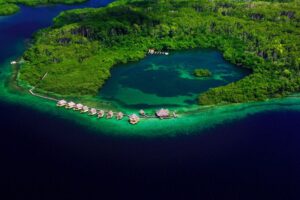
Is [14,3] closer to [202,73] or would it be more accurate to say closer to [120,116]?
[202,73]

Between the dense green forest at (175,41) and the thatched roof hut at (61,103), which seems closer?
the thatched roof hut at (61,103)

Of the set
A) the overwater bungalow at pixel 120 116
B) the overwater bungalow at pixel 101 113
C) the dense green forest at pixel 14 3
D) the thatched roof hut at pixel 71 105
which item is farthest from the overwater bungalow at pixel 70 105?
the dense green forest at pixel 14 3

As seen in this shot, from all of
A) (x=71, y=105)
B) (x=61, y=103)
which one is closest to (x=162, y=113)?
(x=71, y=105)

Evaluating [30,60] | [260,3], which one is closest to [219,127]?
[30,60]

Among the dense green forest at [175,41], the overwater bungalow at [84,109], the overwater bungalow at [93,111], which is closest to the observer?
the overwater bungalow at [93,111]

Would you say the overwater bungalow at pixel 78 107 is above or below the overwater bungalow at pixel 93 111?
above

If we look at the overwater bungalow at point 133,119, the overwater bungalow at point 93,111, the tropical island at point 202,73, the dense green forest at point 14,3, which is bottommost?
the overwater bungalow at point 133,119

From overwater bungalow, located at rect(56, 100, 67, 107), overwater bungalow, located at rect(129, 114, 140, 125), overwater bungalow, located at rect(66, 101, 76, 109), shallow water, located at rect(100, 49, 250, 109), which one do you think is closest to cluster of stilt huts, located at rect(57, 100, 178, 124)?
overwater bungalow, located at rect(129, 114, 140, 125)

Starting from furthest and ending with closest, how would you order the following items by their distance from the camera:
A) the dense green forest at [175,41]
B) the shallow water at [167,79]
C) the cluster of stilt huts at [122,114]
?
1. the dense green forest at [175,41]
2. the shallow water at [167,79]
3. the cluster of stilt huts at [122,114]

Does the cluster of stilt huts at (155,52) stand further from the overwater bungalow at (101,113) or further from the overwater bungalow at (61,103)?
the overwater bungalow at (101,113)

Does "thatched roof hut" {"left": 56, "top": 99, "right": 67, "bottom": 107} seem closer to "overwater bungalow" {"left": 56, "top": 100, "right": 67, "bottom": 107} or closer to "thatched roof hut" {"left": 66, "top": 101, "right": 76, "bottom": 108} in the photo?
"overwater bungalow" {"left": 56, "top": 100, "right": 67, "bottom": 107}
